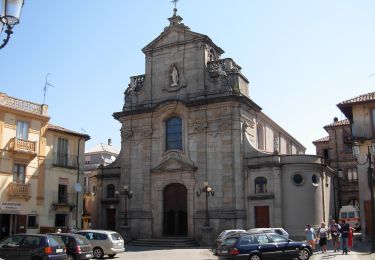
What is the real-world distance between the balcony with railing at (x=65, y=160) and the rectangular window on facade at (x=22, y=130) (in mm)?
3349

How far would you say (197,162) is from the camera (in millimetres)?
35812

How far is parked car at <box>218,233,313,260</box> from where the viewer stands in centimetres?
2028

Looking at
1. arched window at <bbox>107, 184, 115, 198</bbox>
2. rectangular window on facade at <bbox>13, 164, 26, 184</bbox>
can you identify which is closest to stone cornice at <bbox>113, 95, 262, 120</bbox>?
arched window at <bbox>107, 184, 115, 198</bbox>

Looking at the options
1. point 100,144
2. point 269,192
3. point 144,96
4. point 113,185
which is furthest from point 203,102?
point 100,144

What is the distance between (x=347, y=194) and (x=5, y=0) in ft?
165

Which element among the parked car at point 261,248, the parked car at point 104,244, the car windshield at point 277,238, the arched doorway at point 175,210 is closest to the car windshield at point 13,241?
the parked car at point 104,244

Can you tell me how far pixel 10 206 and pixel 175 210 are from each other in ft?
39.9

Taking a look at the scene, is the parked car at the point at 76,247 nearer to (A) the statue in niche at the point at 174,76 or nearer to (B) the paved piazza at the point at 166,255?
(B) the paved piazza at the point at 166,255

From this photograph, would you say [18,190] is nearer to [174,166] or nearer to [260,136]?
[174,166]

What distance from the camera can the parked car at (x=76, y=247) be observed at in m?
21.7

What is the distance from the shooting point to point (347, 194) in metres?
53.0

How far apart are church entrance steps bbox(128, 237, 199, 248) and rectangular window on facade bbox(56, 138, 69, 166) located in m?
9.10

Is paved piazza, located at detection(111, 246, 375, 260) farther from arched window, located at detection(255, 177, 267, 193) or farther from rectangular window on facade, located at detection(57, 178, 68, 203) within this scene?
rectangular window on facade, located at detection(57, 178, 68, 203)

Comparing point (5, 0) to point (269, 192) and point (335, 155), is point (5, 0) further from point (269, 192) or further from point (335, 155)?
point (335, 155)
